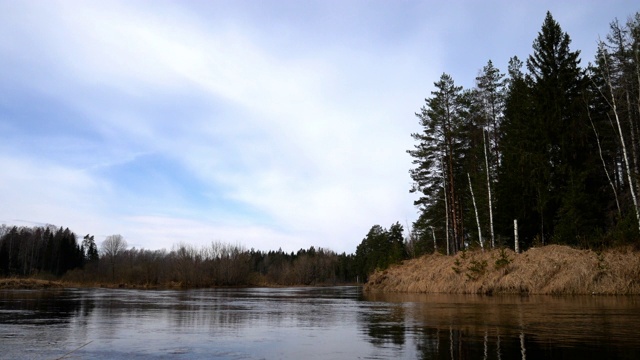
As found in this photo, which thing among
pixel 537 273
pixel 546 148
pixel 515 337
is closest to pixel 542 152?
pixel 546 148

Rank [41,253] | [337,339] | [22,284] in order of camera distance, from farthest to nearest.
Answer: [41,253] → [22,284] → [337,339]

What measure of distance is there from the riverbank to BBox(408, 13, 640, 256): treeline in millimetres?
2526

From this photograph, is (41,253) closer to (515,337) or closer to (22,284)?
(22,284)

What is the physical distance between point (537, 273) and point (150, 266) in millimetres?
60472

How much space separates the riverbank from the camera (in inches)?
827

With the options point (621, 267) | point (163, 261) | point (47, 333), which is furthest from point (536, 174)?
point (163, 261)

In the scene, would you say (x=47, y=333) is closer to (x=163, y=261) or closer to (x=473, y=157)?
(x=473, y=157)

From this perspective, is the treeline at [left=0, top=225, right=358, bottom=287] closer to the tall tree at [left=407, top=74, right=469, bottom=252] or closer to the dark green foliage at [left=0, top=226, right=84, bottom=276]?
the dark green foliage at [left=0, top=226, right=84, bottom=276]

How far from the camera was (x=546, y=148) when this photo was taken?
32094 mm

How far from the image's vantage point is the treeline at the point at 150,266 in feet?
230

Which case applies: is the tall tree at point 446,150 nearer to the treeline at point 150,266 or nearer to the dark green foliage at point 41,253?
the treeline at point 150,266

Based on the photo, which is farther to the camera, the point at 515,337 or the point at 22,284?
the point at 22,284

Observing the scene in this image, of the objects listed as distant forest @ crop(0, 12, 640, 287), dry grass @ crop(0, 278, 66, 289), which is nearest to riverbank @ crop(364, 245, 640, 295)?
distant forest @ crop(0, 12, 640, 287)

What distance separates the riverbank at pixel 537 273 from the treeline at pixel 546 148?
99.5 inches
